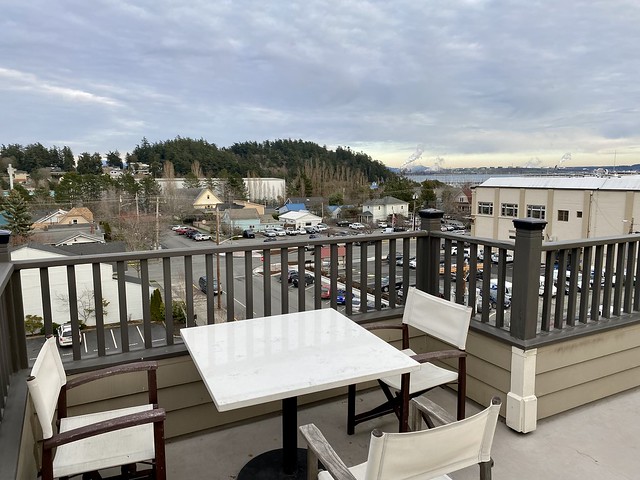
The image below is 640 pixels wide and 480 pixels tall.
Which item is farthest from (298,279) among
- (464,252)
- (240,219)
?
(240,219)

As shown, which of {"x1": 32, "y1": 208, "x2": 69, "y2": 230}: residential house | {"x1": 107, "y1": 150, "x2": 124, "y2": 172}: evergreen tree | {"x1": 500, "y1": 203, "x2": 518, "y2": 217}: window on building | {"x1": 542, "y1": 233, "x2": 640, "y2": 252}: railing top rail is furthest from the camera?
{"x1": 107, "y1": 150, "x2": 124, "y2": 172}: evergreen tree

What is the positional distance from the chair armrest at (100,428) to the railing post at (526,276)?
83.5 inches

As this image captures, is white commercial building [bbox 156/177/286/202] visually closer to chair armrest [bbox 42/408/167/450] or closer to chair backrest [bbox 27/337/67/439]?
chair backrest [bbox 27/337/67/439]

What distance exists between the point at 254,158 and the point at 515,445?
6590 cm

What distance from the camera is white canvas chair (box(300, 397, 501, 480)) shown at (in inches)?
43.1

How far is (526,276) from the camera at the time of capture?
2.48 metres

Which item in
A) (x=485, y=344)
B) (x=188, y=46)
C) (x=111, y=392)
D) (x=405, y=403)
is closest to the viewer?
(x=405, y=403)

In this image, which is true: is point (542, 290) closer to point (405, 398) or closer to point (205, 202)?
point (405, 398)

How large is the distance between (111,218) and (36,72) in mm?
9637

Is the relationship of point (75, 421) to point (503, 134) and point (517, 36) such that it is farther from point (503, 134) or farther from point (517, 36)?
point (503, 134)

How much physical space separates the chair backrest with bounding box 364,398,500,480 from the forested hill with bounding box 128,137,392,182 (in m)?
51.1

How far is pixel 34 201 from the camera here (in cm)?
2892

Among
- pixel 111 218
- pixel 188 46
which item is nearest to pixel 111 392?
pixel 188 46

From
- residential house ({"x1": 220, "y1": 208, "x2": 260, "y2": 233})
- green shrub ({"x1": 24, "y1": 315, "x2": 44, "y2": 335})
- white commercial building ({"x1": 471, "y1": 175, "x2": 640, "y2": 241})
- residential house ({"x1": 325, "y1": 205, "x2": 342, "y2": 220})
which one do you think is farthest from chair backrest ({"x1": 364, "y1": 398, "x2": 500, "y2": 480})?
residential house ({"x1": 325, "y1": 205, "x2": 342, "y2": 220})
